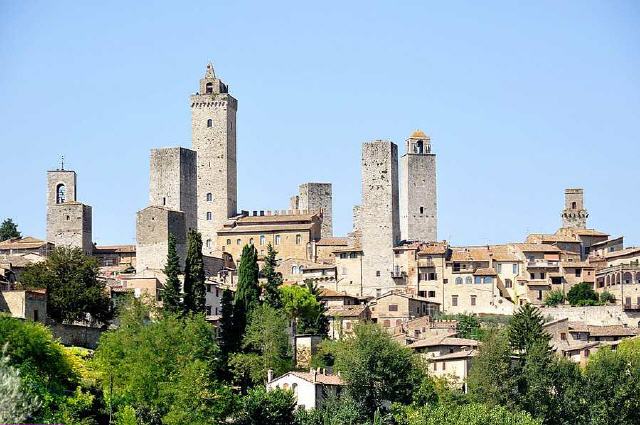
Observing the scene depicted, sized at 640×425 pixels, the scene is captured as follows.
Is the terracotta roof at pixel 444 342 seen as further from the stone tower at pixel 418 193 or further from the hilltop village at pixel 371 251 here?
the stone tower at pixel 418 193

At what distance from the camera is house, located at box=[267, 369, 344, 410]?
6338cm

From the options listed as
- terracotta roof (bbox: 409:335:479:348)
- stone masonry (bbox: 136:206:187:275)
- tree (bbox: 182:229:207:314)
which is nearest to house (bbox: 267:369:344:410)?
tree (bbox: 182:229:207:314)

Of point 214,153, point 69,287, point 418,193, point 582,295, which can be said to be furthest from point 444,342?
point 214,153

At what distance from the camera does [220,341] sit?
223ft

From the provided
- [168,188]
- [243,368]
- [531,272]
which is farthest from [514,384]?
[168,188]

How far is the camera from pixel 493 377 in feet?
209

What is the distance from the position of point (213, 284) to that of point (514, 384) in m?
21.3

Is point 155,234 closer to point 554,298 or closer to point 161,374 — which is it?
point 554,298

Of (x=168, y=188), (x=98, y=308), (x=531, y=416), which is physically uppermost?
(x=168, y=188)

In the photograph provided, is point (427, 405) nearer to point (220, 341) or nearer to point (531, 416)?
point (531, 416)

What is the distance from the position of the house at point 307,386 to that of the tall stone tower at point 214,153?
3633cm

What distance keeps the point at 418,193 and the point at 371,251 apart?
36.7 feet

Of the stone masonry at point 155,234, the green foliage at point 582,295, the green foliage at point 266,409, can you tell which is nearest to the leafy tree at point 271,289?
the green foliage at point 266,409

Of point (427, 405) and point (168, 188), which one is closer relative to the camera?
point (427, 405)
